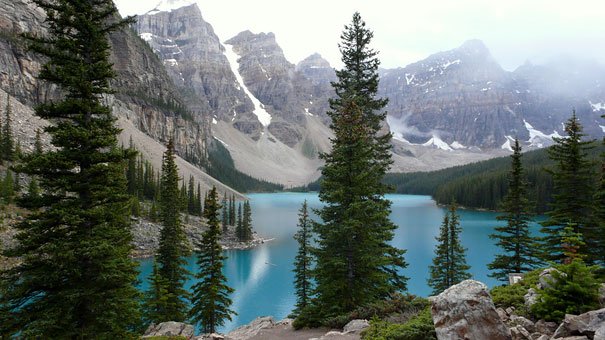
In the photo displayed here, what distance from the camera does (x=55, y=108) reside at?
38.5 ft

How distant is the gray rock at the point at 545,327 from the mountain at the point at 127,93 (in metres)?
77.7

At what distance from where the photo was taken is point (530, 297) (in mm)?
9023

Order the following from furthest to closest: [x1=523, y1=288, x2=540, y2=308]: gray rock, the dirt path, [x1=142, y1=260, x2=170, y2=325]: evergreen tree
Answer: [x1=142, y1=260, x2=170, y2=325]: evergreen tree, the dirt path, [x1=523, y1=288, x2=540, y2=308]: gray rock

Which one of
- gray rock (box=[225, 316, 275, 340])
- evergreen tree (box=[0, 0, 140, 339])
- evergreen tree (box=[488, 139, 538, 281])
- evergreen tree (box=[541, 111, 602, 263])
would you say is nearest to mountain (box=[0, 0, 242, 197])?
gray rock (box=[225, 316, 275, 340])

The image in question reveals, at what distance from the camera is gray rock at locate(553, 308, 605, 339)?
20.4 ft

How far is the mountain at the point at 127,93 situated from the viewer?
98.9m

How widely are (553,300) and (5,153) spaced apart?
7866 centimetres

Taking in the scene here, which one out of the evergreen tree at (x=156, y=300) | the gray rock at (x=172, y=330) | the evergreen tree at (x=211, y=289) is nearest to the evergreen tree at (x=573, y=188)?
the gray rock at (x=172, y=330)

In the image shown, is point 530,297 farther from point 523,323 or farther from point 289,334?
point 289,334

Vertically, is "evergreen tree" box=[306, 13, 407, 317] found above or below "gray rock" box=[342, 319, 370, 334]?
above

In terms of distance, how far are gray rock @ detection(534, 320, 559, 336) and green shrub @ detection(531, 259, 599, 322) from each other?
0.39 ft

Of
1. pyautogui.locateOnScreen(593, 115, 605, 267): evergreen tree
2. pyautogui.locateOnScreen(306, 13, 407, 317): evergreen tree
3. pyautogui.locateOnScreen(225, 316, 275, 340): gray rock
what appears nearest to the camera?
pyautogui.locateOnScreen(306, 13, 407, 317): evergreen tree

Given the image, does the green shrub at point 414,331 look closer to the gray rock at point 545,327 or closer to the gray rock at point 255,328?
the gray rock at point 545,327

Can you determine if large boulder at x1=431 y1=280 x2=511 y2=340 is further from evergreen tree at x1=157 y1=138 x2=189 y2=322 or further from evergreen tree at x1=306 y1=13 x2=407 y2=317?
evergreen tree at x1=157 y1=138 x2=189 y2=322
